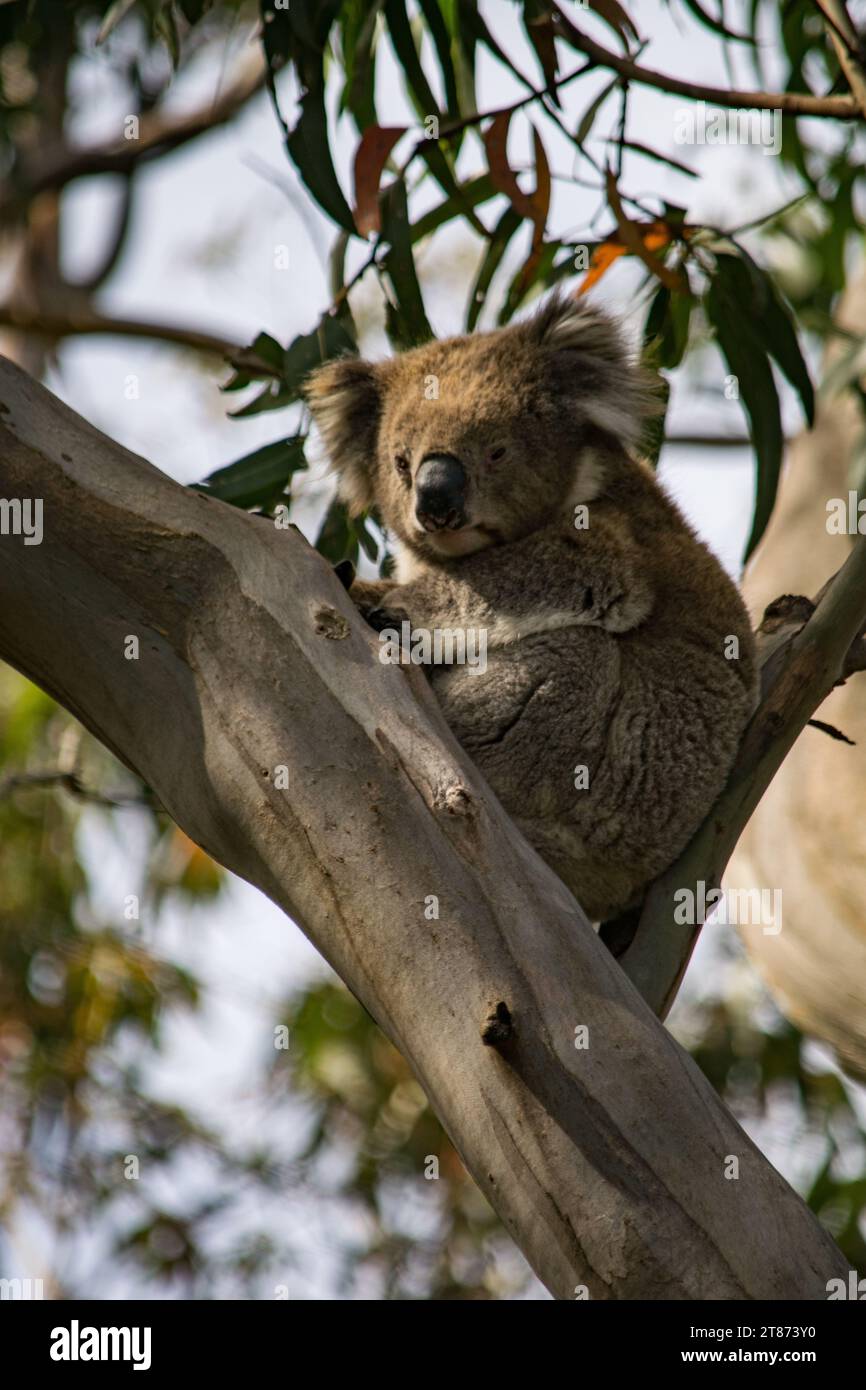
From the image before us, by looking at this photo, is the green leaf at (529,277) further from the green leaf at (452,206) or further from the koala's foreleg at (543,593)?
the koala's foreleg at (543,593)

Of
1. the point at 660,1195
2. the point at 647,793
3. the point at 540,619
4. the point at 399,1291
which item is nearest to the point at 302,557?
the point at 540,619

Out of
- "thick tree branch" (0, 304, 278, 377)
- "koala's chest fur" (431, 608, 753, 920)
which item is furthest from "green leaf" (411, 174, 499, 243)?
"thick tree branch" (0, 304, 278, 377)

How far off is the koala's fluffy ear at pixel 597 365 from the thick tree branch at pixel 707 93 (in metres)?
0.52

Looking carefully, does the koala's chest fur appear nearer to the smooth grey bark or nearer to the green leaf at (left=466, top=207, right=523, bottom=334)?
the smooth grey bark

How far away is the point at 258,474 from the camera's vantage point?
11.1 ft

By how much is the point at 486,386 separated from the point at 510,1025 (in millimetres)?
1661

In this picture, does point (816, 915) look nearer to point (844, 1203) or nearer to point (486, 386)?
point (844, 1203)

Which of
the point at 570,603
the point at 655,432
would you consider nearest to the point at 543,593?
the point at 570,603

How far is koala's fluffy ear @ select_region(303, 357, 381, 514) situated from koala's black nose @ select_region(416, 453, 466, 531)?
1.51 feet

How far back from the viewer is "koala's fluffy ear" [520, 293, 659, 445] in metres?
3.33

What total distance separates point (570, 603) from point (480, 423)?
488 millimetres

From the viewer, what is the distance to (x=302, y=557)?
2479 millimetres

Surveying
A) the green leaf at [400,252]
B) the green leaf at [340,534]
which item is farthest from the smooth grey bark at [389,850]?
the green leaf at [400,252]

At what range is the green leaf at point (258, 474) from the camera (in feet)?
11.0
